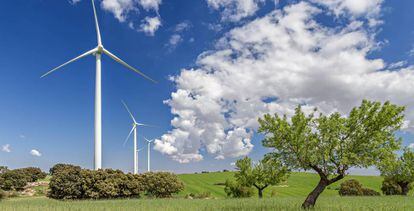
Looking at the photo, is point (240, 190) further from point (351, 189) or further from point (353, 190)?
point (353, 190)

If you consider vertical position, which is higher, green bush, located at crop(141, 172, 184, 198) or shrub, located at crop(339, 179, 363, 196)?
green bush, located at crop(141, 172, 184, 198)

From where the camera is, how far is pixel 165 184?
7706 centimetres

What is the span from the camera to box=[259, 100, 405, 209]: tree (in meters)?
28.5

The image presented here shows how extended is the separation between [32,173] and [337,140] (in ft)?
337

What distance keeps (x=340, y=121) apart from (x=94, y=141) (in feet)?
146

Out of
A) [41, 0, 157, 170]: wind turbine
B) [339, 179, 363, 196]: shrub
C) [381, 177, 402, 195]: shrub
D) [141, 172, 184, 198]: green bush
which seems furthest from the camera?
[339, 179, 363, 196]: shrub

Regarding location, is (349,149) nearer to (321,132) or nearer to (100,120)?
(321,132)

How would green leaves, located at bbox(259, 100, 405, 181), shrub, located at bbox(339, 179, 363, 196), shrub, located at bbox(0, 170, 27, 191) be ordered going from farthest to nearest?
shrub, located at bbox(0, 170, 27, 191) → shrub, located at bbox(339, 179, 363, 196) → green leaves, located at bbox(259, 100, 405, 181)

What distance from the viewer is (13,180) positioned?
93812 millimetres

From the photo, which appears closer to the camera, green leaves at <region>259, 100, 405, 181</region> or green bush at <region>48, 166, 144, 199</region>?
green leaves at <region>259, 100, 405, 181</region>

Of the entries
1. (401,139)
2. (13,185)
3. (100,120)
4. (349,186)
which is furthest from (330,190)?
(13,185)

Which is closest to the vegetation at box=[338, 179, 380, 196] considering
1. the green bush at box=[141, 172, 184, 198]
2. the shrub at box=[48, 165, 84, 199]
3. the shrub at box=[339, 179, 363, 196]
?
the shrub at box=[339, 179, 363, 196]

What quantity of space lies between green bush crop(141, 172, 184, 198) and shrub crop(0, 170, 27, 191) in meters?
40.8

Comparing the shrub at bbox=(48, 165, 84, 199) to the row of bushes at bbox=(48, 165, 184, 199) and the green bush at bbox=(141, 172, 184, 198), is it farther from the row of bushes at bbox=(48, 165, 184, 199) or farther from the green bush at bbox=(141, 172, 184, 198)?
the green bush at bbox=(141, 172, 184, 198)
